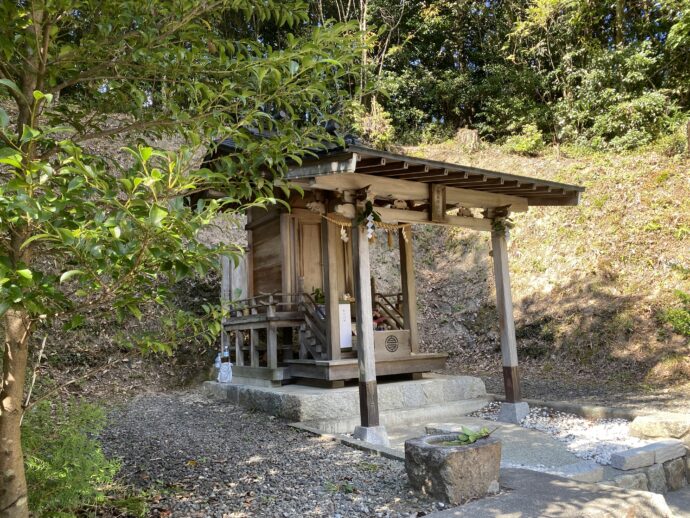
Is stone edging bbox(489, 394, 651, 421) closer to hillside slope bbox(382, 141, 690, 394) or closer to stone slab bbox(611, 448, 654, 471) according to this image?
stone slab bbox(611, 448, 654, 471)

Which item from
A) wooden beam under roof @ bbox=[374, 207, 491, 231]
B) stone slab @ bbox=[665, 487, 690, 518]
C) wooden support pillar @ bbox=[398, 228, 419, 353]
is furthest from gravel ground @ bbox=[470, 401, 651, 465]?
wooden beam under roof @ bbox=[374, 207, 491, 231]

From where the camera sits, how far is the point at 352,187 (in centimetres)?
566

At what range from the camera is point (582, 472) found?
4.30m

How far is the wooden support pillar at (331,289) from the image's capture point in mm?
6828

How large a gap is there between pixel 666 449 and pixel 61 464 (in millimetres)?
5191

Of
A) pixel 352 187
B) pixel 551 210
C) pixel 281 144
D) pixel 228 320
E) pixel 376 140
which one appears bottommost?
pixel 228 320

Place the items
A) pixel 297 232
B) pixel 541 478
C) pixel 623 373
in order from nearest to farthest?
pixel 541 478 → pixel 297 232 → pixel 623 373

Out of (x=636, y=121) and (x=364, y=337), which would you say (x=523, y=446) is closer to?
(x=364, y=337)

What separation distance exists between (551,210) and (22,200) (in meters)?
13.9

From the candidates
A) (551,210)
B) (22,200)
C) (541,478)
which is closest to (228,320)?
(541,478)

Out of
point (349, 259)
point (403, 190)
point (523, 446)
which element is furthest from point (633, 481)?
point (349, 259)

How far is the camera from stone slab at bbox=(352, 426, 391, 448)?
528 centimetres

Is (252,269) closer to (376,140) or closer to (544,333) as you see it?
(544,333)

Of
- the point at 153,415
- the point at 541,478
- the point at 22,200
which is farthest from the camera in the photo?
the point at 153,415
